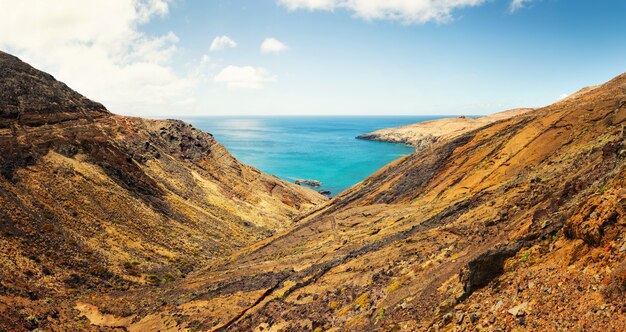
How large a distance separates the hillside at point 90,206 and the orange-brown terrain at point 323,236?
19 cm

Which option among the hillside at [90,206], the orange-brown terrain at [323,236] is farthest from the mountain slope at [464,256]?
the hillside at [90,206]

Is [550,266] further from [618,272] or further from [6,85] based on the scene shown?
[6,85]

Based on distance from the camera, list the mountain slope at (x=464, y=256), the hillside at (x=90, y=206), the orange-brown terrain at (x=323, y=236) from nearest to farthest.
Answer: the mountain slope at (x=464, y=256), the orange-brown terrain at (x=323, y=236), the hillside at (x=90, y=206)

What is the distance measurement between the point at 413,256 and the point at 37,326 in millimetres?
23434

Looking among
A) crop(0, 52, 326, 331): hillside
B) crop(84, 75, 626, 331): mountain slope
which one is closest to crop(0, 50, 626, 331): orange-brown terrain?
crop(84, 75, 626, 331): mountain slope

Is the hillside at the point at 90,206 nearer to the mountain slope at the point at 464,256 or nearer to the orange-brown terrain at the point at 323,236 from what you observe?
the orange-brown terrain at the point at 323,236

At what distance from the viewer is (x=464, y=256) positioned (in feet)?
49.6

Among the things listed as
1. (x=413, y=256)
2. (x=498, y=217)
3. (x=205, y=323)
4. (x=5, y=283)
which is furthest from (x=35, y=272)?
(x=498, y=217)

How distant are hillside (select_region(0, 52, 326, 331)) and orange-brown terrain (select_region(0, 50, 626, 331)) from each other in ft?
0.63

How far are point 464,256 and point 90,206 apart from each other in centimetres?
3834

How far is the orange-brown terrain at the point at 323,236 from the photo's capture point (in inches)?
403

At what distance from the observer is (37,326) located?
68.7ft

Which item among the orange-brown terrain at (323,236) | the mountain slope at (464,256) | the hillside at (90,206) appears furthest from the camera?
the hillside at (90,206)

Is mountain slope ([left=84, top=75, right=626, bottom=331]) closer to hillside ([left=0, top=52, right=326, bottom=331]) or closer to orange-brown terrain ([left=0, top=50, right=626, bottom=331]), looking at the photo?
orange-brown terrain ([left=0, top=50, right=626, bottom=331])
